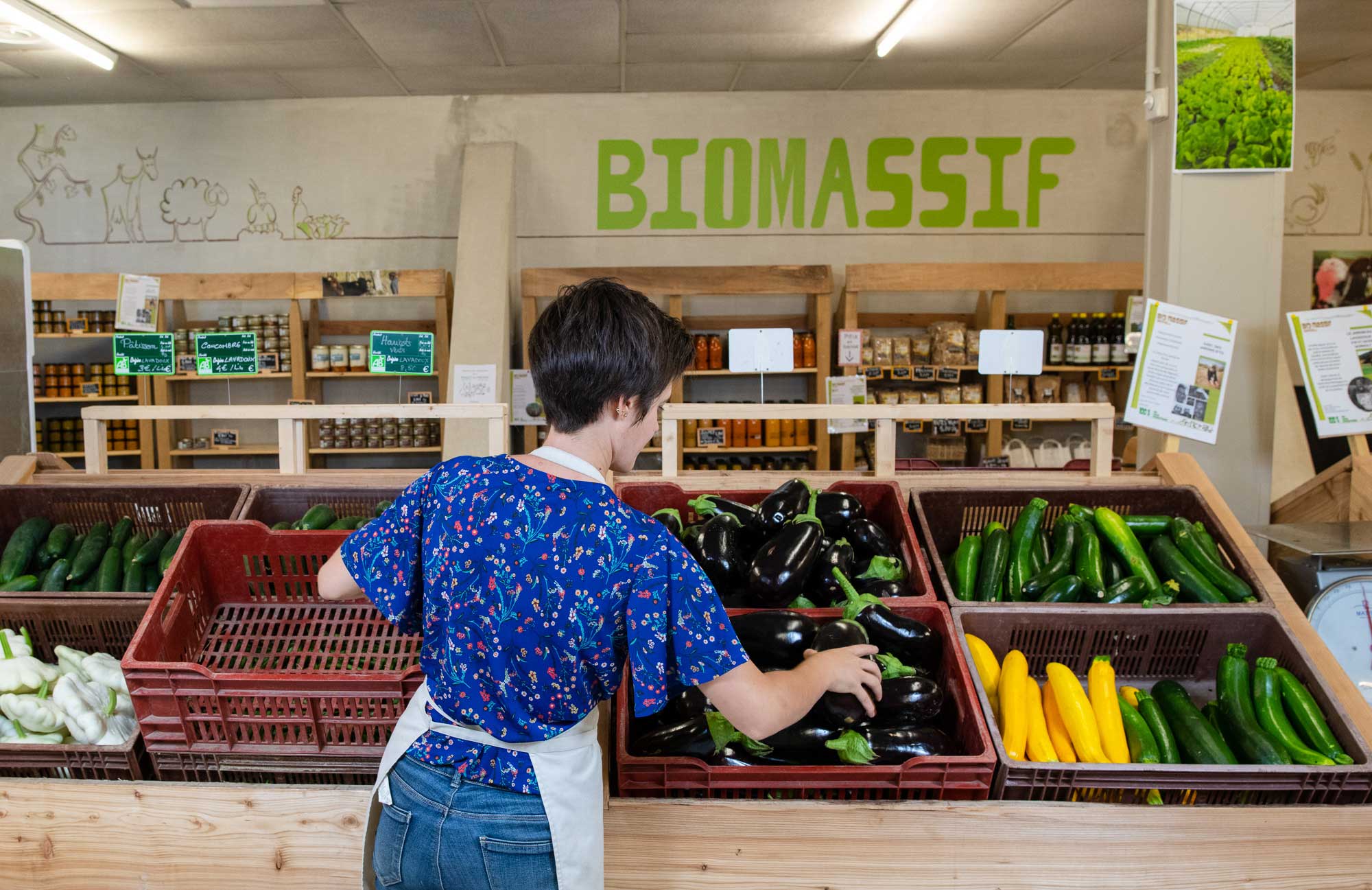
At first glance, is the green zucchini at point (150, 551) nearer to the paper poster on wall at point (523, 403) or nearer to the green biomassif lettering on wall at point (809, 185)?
the paper poster on wall at point (523, 403)

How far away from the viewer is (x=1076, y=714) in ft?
5.71

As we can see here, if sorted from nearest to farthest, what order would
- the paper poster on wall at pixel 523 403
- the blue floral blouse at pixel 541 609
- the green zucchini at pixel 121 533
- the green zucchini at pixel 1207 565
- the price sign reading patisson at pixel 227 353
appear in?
the blue floral blouse at pixel 541 609 < the green zucchini at pixel 1207 565 < the green zucchini at pixel 121 533 < the price sign reading patisson at pixel 227 353 < the paper poster on wall at pixel 523 403

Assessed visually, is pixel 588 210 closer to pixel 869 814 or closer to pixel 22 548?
pixel 22 548

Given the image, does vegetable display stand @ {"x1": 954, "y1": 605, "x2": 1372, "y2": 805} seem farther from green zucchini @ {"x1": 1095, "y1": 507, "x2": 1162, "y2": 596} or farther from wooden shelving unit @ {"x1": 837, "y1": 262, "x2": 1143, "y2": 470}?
wooden shelving unit @ {"x1": 837, "y1": 262, "x2": 1143, "y2": 470}

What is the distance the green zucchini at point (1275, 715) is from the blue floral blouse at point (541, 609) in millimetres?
1223

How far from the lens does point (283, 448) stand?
8.11ft

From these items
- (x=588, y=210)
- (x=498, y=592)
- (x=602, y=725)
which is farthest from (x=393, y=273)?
(x=498, y=592)

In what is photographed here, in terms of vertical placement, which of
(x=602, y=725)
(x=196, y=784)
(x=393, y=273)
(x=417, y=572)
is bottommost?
(x=196, y=784)

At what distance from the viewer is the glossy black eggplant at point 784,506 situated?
2012 millimetres

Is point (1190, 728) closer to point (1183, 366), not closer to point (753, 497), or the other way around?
point (753, 497)

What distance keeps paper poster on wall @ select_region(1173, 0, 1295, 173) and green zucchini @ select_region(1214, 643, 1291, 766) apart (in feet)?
5.49

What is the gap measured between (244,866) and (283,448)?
117cm

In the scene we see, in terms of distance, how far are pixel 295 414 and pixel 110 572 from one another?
1.91ft

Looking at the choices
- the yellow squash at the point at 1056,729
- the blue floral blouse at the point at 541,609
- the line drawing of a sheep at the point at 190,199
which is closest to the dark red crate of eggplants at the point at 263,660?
the blue floral blouse at the point at 541,609
